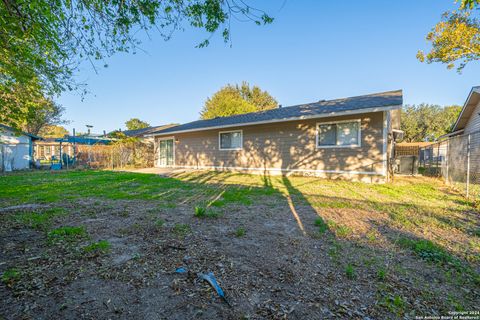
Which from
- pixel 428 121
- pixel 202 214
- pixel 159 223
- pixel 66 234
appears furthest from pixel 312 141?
pixel 428 121

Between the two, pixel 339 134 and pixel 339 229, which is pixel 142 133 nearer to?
pixel 339 134

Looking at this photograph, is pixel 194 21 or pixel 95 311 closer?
pixel 95 311

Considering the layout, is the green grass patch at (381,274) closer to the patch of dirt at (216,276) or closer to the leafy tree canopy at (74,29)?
the patch of dirt at (216,276)

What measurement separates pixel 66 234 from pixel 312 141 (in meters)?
8.72

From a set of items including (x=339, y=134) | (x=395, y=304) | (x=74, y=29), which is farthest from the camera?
(x=339, y=134)

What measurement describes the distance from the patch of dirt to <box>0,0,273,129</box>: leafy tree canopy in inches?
102

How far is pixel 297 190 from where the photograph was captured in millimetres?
6918

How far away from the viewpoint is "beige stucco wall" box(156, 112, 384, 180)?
324 inches

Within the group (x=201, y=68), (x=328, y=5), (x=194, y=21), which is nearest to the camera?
(x=194, y=21)

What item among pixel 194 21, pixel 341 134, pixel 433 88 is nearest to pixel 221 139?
pixel 341 134

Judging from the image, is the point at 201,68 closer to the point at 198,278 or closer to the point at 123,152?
the point at 123,152

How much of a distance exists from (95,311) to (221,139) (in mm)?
11223

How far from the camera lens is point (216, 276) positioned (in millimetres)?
2117

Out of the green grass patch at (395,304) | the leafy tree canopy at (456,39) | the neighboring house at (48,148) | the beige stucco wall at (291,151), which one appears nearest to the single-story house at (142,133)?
the neighboring house at (48,148)
